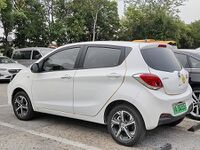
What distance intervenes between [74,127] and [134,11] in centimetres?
2911

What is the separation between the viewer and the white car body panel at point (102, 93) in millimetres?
5152

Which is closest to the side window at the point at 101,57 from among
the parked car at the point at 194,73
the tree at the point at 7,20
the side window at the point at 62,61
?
→ the side window at the point at 62,61

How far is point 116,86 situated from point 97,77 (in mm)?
411

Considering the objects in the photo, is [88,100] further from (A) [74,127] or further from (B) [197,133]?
(B) [197,133]

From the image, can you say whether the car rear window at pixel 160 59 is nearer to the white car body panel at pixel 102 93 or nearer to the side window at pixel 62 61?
the white car body panel at pixel 102 93

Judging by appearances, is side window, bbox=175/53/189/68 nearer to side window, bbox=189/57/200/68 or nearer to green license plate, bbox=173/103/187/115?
side window, bbox=189/57/200/68

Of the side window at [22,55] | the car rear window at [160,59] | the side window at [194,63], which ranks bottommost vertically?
the side window at [22,55]

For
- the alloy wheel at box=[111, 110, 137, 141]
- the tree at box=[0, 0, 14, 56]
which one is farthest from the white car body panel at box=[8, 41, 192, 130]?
the tree at box=[0, 0, 14, 56]

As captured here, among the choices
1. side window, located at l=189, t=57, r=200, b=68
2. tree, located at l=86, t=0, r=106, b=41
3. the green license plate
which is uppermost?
tree, located at l=86, t=0, r=106, b=41

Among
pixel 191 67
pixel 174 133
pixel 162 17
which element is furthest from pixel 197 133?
pixel 162 17

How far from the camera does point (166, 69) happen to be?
18.2 ft

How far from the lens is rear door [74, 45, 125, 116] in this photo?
549cm

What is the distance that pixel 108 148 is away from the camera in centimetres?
525

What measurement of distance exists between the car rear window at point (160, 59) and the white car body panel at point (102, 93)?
10 centimetres
